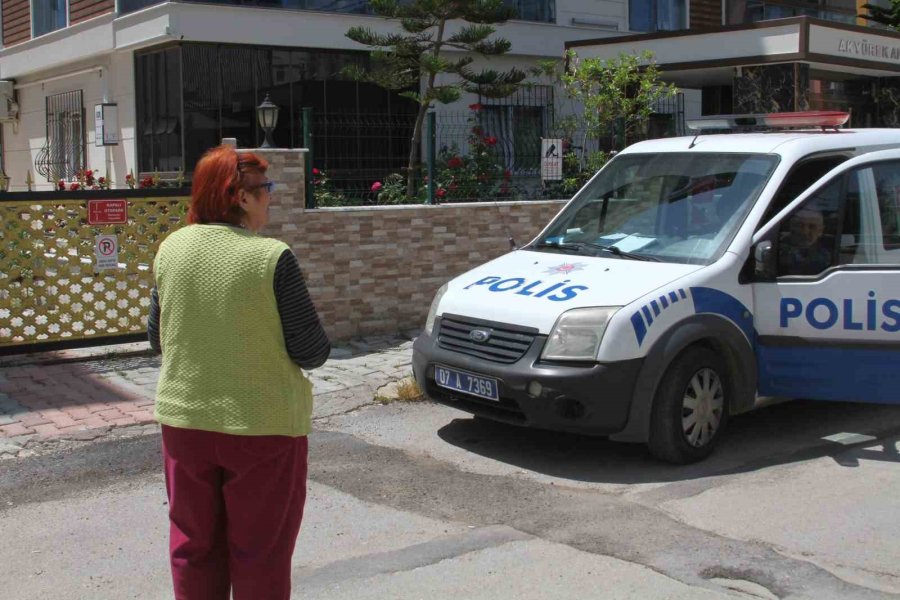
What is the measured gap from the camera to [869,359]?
664 centimetres

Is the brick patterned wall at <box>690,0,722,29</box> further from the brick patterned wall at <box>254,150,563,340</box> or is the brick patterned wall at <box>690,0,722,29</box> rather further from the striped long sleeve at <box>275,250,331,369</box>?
the striped long sleeve at <box>275,250,331,369</box>

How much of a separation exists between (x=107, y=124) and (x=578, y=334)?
12.5 meters

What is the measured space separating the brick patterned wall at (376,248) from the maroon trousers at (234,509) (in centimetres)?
651

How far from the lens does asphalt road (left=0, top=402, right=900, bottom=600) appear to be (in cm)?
466

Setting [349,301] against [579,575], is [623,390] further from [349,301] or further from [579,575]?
[349,301]

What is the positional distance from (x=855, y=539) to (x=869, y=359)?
1.80m

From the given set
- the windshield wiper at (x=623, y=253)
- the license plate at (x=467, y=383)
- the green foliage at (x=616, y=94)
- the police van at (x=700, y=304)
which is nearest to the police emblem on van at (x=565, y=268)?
the police van at (x=700, y=304)

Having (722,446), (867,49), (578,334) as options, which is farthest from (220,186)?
(867,49)

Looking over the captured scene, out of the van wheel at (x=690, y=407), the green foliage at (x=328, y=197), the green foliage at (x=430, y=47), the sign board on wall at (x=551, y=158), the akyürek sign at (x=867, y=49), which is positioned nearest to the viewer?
the van wheel at (x=690, y=407)

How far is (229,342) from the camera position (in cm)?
331

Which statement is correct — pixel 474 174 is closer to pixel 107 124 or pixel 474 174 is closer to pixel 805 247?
pixel 805 247

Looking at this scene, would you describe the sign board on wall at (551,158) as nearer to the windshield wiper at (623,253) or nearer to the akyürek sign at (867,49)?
the windshield wiper at (623,253)

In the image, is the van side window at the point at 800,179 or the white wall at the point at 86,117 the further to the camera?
the white wall at the point at 86,117

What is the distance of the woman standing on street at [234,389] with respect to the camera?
10.8 ft
